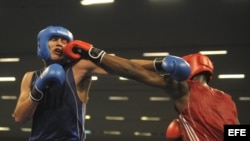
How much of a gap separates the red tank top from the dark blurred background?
3.54m

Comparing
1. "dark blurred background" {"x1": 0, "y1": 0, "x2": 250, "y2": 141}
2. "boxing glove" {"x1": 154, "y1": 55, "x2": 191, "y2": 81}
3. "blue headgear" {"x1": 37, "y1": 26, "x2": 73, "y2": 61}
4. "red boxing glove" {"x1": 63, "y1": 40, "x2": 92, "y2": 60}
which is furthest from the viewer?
"dark blurred background" {"x1": 0, "y1": 0, "x2": 250, "y2": 141}

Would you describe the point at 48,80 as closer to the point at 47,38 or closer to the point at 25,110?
the point at 25,110

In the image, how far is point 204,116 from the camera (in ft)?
5.77

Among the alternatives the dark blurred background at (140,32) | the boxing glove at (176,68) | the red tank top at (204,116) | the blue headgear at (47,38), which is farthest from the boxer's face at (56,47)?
the dark blurred background at (140,32)

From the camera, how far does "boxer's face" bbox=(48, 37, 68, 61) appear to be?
1824 mm

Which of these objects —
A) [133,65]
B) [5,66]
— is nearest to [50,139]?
[133,65]

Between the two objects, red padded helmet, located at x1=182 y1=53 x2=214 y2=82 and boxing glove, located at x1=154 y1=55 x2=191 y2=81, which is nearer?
boxing glove, located at x1=154 y1=55 x2=191 y2=81

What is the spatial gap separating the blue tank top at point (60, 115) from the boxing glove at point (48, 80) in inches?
2.8

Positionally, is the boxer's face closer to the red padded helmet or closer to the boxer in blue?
the boxer in blue

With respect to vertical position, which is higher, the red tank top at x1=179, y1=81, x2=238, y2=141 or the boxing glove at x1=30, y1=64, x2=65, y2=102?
the boxing glove at x1=30, y1=64, x2=65, y2=102

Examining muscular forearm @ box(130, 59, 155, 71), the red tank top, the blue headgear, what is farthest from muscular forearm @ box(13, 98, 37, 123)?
the red tank top

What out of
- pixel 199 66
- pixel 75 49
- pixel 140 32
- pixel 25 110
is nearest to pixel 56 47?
pixel 75 49

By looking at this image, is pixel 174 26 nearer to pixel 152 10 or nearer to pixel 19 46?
pixel 152 10

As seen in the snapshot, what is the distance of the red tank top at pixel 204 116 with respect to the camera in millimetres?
1754
